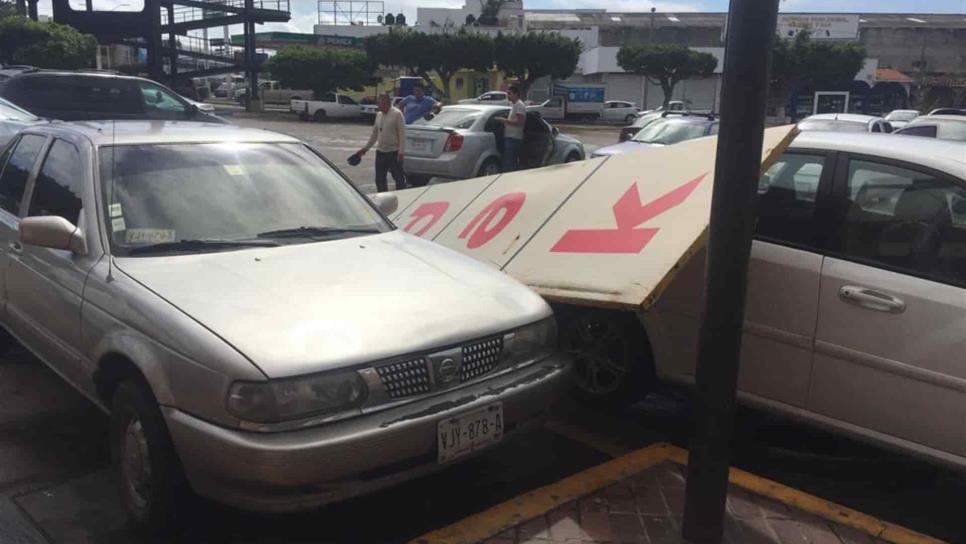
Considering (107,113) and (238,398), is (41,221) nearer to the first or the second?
(238,398)

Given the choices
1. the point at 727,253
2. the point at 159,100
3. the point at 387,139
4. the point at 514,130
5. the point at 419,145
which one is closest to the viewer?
the point at 727,253

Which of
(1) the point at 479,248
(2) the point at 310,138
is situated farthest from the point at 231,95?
(1) the point at 479,248

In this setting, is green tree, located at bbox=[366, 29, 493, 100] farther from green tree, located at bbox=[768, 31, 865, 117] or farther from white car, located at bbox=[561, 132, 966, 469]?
white car, located at bbox=[561, 132, 966, 469]

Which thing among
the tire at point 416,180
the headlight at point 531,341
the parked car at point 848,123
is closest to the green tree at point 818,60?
the parked car at point 848,123

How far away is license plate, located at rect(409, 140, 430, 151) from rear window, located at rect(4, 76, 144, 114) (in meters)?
4.07

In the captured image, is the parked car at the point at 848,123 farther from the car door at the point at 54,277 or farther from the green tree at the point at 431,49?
the green tree at the point at 431,49

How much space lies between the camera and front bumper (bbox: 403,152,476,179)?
41.0ft

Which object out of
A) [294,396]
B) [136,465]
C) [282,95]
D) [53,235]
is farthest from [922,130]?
[282,95]

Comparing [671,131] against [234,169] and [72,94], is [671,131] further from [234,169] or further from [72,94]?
[234,169]

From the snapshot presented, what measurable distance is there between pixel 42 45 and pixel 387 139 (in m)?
30.4

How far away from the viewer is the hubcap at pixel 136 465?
10.1 feet

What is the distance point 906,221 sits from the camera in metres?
3.60

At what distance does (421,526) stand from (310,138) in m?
24.5

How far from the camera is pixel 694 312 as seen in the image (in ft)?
13.6
